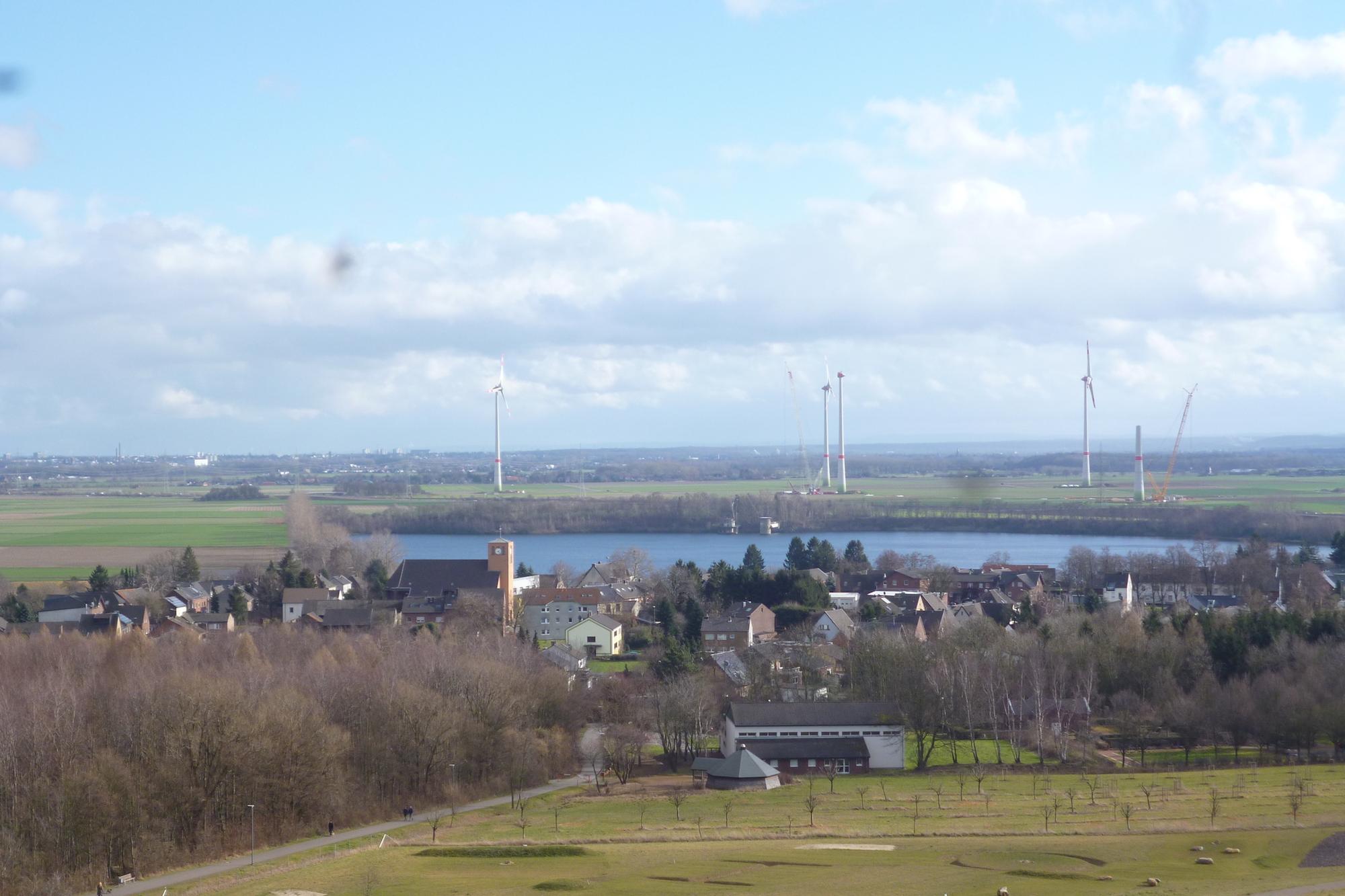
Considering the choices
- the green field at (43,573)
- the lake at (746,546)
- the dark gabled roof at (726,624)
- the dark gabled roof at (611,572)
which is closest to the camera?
the dark gabled roof at (726,624)

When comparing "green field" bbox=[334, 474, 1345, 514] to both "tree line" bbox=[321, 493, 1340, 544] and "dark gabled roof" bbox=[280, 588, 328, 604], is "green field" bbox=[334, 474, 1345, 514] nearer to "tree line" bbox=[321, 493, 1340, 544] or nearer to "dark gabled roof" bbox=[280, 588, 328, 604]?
"tree line" bbox=[321, 493, 1340, 544]

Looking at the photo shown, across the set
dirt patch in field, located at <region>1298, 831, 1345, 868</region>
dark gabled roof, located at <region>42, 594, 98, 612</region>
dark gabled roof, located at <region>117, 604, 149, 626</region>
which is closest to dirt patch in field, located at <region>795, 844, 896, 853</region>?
dirt patch in field, located at <region>1298, 831, 1345, 868</region>

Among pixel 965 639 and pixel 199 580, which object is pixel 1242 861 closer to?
pixel 965 639

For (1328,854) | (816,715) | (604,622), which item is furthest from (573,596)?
(1328,854)

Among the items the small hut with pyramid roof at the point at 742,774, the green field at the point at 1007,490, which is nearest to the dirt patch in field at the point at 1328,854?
the small hut with pyramid roof at the point at 742,774

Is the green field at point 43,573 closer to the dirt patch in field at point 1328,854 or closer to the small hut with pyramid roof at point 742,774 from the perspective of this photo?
the small hut with pyramid roof at point 742,774

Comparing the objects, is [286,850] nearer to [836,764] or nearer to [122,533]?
[836,764]
